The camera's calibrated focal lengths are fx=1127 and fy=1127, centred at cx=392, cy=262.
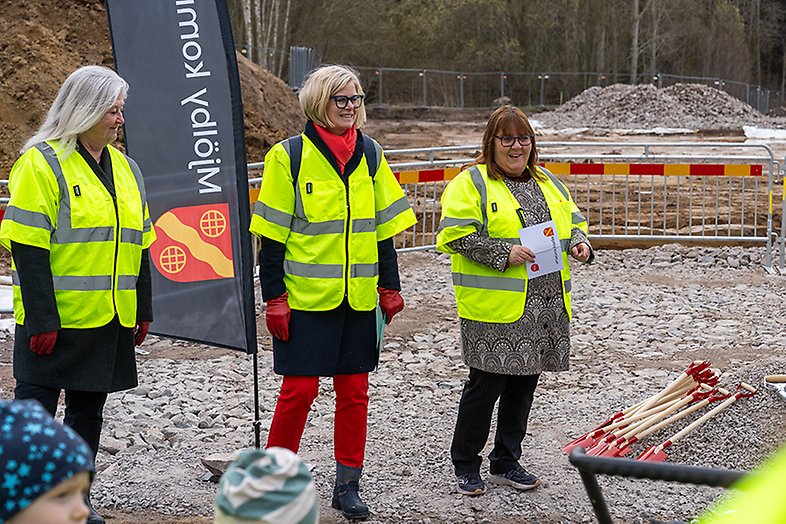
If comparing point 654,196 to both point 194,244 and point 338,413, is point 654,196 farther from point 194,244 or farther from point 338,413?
point 338,413

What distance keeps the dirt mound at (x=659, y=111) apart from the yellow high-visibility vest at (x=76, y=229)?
35.3 meters

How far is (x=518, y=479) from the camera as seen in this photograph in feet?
19.0

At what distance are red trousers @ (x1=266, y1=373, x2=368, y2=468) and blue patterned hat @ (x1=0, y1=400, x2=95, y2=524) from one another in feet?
9.53

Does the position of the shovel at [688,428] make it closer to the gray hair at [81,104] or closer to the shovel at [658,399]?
the shovel at [658,399]

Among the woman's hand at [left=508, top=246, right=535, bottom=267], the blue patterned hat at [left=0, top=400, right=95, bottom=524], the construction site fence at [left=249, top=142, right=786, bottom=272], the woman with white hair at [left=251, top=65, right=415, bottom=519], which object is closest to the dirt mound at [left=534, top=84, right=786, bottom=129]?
the construction site fence at [left=249, top=142, right=786, bottom=272]

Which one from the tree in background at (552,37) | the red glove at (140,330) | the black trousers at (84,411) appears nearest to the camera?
the black trousers at (84,411)

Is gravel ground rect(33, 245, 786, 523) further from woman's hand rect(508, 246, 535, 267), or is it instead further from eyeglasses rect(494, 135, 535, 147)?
eyeglasses rect(494, 135, 535, 147)

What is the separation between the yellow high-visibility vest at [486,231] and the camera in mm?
5566

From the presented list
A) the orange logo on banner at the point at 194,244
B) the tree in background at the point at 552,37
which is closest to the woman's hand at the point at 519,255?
the orange logo on banner at the point at 194,244

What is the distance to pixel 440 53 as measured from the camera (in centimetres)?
5519

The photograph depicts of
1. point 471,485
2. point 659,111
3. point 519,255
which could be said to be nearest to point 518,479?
point 471,485

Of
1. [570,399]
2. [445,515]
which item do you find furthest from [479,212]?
[570,399]

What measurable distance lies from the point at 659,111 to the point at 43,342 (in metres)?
37.1

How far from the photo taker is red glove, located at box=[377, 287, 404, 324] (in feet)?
17.7
